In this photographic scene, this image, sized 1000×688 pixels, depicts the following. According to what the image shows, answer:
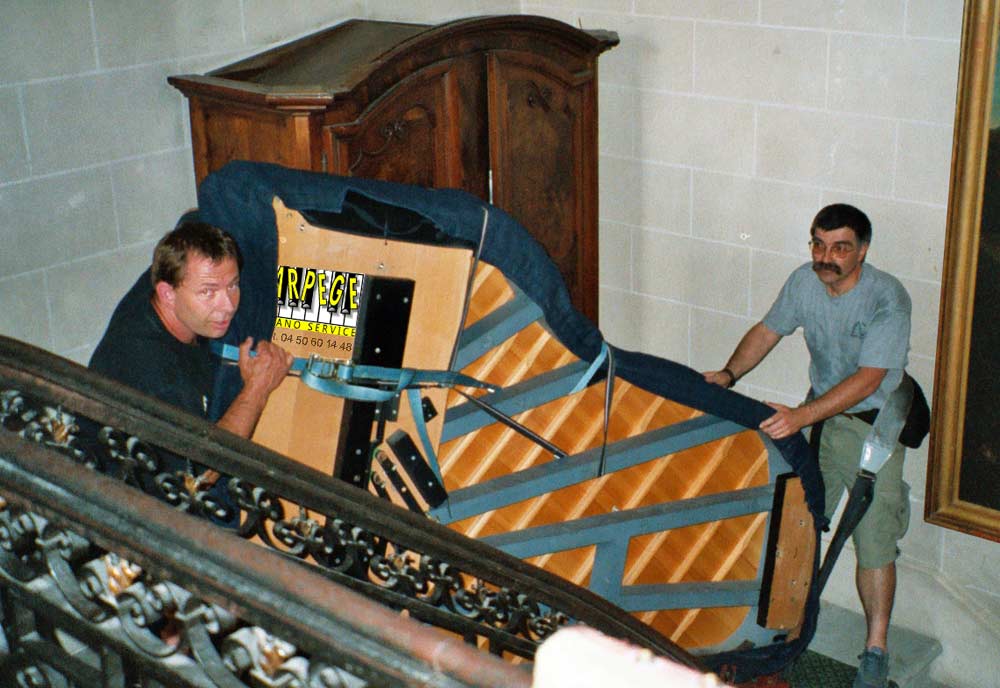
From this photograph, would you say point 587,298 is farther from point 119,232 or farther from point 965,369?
point 119,232

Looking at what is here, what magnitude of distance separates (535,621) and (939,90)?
98.6 inches

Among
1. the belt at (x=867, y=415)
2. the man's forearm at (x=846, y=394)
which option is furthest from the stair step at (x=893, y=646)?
the man's forearm at (x=846, y=394)

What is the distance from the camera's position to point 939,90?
13.1ft

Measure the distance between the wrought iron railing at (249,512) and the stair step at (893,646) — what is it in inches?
93.9

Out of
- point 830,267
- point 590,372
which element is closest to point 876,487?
point 830,267

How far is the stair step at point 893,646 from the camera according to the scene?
444 centimetres

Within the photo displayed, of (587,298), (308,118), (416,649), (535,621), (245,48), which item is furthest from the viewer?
(587,298)

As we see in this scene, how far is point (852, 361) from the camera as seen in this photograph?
163 inches

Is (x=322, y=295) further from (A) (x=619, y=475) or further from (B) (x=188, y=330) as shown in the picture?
(A) (x=619, y=475)

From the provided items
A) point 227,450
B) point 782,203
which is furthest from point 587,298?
point 227,450

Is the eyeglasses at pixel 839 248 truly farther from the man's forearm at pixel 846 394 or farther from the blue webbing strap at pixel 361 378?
the blue webbing strap at pixel 361 378

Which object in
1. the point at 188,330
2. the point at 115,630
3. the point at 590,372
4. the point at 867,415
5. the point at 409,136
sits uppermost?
the point at 409,136

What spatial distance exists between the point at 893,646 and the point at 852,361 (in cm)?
114

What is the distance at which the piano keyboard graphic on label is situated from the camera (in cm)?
284
